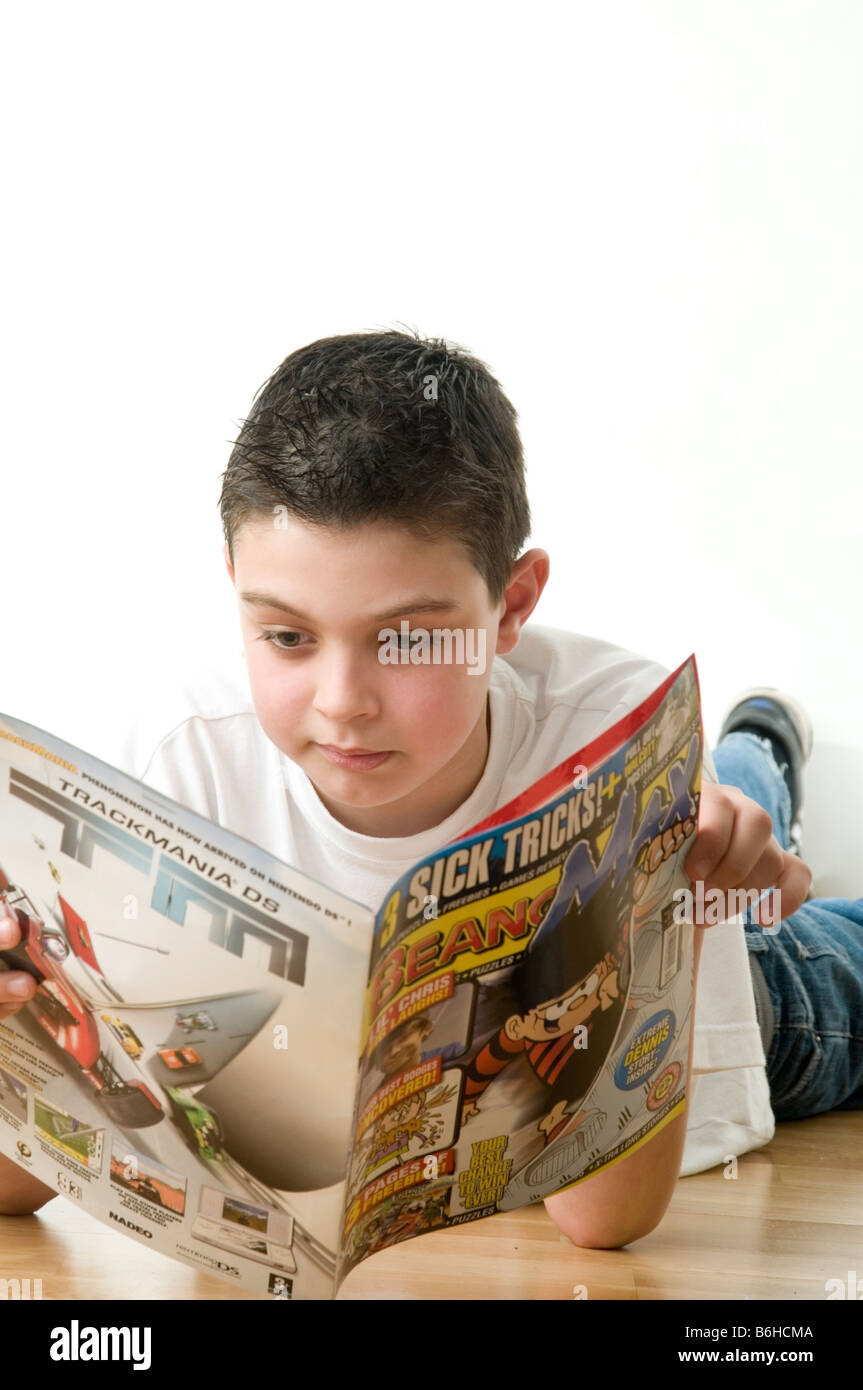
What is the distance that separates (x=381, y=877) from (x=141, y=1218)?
1.10 ft

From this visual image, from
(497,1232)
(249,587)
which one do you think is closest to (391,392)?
(249,587)

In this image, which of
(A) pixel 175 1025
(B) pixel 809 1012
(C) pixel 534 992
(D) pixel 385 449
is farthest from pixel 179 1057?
(B) pixel 809 1012

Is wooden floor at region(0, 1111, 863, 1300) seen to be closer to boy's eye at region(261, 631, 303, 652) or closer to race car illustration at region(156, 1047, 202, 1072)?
race car illustration at region(156, 1047, 202, 1072)

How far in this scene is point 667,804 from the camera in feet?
2.32

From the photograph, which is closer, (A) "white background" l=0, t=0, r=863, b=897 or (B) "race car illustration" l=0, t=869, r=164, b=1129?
Result: (B) "race car illustration" l=0, t=869, r=164, b=1129

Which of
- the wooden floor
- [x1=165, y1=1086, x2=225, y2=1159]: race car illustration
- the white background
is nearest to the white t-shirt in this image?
the wooden floor

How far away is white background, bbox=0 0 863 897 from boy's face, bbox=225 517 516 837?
3.22 ft

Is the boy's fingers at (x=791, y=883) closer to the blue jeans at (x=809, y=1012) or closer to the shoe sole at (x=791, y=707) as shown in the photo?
the blue jeans at (x=809, y=1012)

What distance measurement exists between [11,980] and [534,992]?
0.82 ft

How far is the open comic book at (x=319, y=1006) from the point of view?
583 millimetres

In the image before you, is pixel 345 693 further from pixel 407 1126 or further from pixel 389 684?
pixel 407 1126

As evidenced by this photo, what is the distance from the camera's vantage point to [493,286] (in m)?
1.81

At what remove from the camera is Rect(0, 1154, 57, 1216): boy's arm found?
0.81 m
